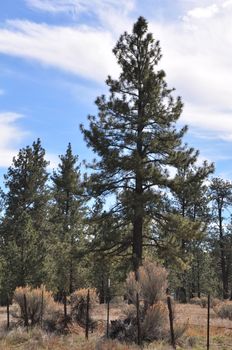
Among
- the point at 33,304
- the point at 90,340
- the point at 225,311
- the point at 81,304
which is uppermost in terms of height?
the point at 81,304

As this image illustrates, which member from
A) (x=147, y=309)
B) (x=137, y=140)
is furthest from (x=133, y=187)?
(x=147, y=309)

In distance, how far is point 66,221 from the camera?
41562mm

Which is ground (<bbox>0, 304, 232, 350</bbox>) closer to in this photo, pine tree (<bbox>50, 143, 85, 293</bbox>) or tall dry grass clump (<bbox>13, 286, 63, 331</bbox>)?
tall dry grass clump (<bbox>13, 286, 63, 331</bbox>)

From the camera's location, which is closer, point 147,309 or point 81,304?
point 147,309

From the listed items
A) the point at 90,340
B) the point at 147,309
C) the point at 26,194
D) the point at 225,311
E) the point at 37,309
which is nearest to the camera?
→ the point at 90,340

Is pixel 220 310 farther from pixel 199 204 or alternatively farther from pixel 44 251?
pixel 199 204

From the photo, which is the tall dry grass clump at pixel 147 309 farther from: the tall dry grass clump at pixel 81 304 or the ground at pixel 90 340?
the tall dry grass clump at pixel 81 304

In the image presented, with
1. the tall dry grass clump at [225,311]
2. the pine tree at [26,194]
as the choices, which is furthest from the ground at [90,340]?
the pine tree at [26,194]

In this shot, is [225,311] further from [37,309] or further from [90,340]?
[90,340]

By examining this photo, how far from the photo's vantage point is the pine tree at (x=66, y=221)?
36000 mm

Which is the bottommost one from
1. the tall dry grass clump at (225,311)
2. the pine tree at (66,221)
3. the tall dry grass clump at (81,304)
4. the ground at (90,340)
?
the ground at (90,340)

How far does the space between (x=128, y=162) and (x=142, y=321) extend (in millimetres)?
12551

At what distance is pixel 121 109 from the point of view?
26.8 meters

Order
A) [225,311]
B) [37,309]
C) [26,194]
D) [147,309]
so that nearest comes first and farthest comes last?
[147,309] < [37,309] < [225,311] < [26,194]
